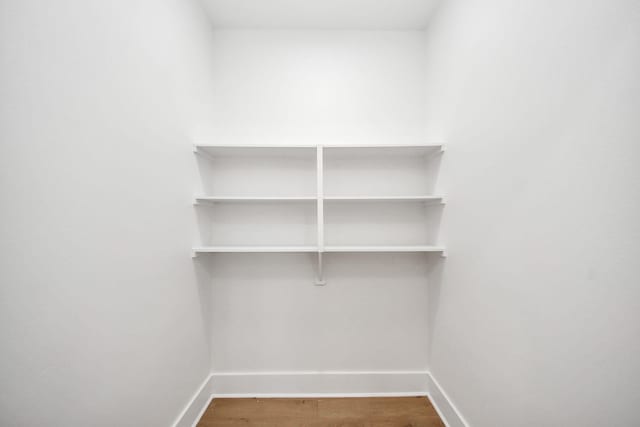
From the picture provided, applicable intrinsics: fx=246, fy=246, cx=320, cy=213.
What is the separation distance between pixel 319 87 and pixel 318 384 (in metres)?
2.34

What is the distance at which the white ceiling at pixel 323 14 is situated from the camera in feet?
5.74

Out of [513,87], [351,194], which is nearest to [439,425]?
[351,194]

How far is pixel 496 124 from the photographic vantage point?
118 cm

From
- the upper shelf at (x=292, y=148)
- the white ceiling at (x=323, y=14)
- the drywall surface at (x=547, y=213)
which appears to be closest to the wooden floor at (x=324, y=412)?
the drywall surface at (x=547, y=213)

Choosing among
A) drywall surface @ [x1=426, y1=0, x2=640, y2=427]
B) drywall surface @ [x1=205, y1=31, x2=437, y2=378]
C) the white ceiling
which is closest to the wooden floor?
drywall surface @ [x1=205, y1=31, x2=437, y2=378]

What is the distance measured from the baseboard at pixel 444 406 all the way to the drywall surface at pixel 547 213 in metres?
0.08

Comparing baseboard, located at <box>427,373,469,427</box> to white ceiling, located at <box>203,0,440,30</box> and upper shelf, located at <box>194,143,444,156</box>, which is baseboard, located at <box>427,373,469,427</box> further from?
white ceiling, located at <box>203,0,440,30</box>

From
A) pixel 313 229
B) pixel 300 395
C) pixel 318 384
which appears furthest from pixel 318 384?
pixel 313 229

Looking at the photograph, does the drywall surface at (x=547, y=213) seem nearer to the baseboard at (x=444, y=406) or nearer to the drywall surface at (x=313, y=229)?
the baseboard at (x=444, y=406)

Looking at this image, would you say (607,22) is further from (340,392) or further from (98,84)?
(340,392)

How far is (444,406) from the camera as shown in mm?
1633

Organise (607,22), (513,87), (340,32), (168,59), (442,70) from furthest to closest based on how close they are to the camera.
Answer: (340,32) → (442,70) → (168,59) → (513,87) → (607,22)

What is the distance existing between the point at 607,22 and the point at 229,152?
1.92 m

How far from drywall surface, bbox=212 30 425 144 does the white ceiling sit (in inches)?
2.3
